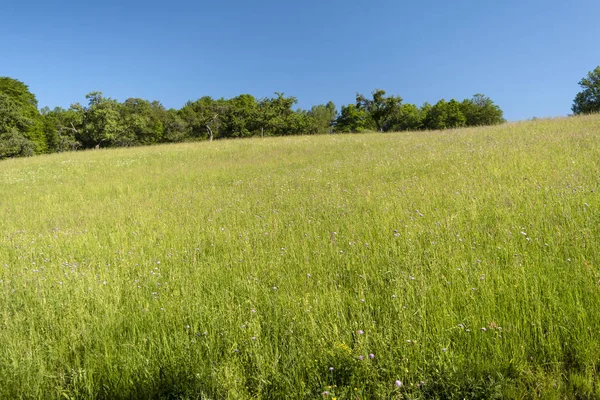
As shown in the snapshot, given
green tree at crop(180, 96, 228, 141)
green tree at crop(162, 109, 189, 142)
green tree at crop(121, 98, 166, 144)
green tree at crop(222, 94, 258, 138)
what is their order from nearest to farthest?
green tree at crop(121, 98, 166, 144) → green tree at crop(222, 94, 258, 138) → green tree at crop(180, 96, 228, 141) → green tree at crop(162, 109, 189, 142)

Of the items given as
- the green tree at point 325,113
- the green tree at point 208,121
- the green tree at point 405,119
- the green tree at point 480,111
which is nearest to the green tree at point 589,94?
the green tree at point 480,111

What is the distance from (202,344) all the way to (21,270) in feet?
10.5

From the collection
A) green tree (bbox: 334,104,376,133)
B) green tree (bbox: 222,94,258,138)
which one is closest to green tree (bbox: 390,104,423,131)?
green tree (bbox: 334,104,376,133)

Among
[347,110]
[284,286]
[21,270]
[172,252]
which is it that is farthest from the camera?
[347,110]

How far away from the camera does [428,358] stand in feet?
6.24

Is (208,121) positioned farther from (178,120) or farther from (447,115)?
(447,115)

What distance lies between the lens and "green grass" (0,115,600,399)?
1812 mm

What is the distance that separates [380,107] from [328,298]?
69.4 meters

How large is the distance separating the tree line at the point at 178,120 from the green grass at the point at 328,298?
1816 inches

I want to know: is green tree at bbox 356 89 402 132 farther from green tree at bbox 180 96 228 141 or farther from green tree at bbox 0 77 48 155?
green tree at bbox 0 77 48 155

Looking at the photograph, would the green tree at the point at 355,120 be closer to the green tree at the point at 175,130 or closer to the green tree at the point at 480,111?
the green tree at the point at 480,111

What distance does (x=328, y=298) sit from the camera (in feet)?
8.45

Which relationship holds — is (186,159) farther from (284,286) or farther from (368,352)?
(368,352)

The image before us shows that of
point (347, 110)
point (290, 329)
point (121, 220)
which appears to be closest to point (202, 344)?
point (290, 329)
